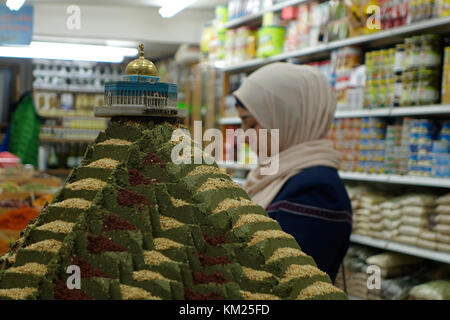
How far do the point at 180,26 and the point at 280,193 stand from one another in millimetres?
5515

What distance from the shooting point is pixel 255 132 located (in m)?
2.03

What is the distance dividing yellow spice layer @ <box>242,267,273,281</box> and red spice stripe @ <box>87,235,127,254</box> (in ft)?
0.46

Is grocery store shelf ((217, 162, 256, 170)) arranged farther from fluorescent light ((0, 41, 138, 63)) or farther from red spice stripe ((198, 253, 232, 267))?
red spice stripe ((198, 253, 232, 267))

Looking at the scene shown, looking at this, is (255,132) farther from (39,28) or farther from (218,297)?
(39,28)

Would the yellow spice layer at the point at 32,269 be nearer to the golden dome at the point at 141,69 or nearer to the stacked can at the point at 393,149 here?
the golden dome at the point at 141,69

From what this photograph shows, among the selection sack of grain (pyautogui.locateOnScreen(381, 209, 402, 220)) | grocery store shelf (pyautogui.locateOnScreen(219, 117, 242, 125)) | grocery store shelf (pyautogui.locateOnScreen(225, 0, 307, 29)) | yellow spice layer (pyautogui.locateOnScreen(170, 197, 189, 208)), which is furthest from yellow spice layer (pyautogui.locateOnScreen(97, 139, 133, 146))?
grocery store shelf (pyautogui.locateOnScreen(219, 117, 242, 125))

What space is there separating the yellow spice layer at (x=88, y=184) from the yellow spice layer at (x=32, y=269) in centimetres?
10

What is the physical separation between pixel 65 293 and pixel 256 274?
0.21 m

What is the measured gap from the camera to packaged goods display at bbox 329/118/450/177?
10.1 ft

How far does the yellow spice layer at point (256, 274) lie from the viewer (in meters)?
0.62

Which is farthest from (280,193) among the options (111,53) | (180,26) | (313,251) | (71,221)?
(111,53)

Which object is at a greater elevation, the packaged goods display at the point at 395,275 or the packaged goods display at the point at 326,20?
the packaged goods display at the point at 326,20

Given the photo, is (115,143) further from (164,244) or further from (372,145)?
(372,145)

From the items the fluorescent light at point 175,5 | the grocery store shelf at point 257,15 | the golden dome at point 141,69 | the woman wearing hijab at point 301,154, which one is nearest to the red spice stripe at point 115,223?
the golden dome at point 141,69
